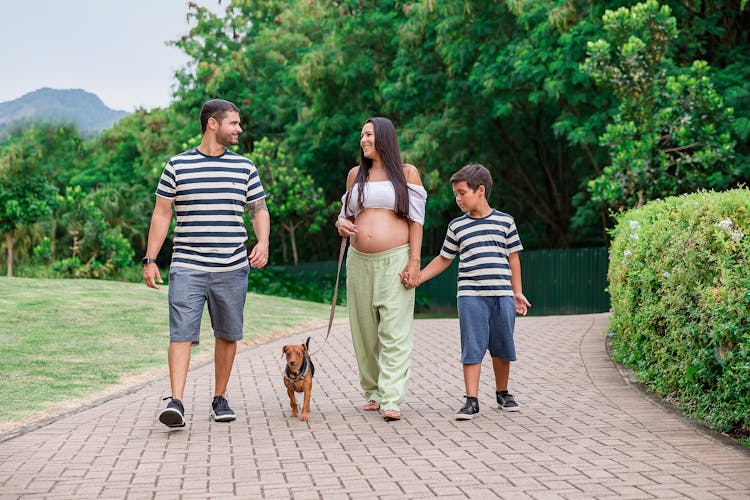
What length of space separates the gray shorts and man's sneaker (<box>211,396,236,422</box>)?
A: 1.58 feet

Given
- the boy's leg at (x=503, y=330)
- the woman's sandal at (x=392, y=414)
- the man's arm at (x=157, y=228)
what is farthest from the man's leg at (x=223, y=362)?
the boy's leg at (x=503, y=330)

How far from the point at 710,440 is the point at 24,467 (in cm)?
421

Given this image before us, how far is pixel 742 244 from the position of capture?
661 centimetres

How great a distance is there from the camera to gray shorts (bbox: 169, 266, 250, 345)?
6.90 meters

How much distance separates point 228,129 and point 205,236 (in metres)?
0.79

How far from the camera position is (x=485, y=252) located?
7.26 m

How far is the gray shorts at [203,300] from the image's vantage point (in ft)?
22.6

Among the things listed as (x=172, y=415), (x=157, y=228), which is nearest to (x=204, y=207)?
(x=157, y=228)

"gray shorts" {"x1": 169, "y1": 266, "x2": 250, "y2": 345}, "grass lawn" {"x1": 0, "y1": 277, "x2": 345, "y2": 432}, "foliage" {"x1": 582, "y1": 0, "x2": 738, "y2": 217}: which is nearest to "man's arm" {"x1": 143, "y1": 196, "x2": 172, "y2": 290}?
"gray shorts" {"x1": 169, "y1": 266, "x2": 250, "y2": 345}

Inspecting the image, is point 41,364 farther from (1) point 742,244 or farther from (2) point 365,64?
(2) point 365,64

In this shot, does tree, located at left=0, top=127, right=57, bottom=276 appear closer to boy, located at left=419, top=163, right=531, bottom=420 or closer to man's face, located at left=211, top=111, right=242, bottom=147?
man's face, located at left=211, top=111, right=242, bottom=147

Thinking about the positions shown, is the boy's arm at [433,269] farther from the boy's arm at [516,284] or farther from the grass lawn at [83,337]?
the grass lawn at [83,337]

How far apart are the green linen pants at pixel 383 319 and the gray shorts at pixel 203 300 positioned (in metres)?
0.83

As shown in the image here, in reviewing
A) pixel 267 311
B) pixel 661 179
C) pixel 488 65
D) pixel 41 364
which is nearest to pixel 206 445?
pixel 41 364
